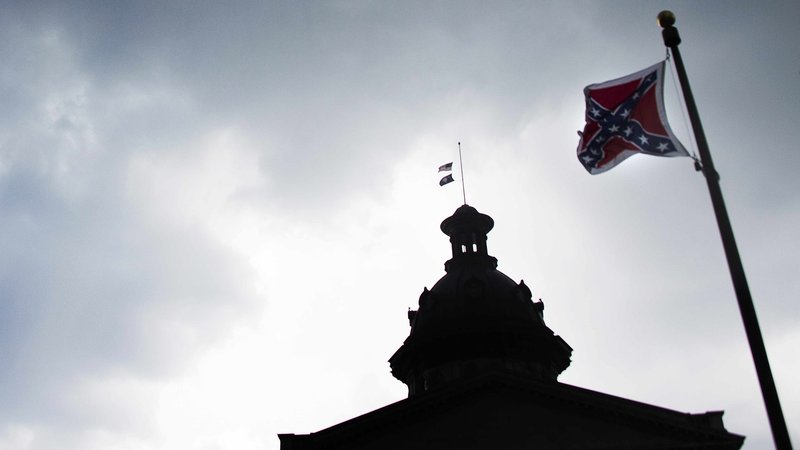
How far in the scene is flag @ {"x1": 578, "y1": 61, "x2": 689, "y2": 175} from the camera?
39.8 feet

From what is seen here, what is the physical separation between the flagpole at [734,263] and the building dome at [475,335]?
24796 millimetres

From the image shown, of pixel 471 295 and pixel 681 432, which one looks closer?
pixel 681 432

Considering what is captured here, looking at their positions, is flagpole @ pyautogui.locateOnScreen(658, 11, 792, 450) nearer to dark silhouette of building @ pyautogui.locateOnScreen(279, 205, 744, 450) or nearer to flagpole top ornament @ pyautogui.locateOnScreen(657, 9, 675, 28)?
flagpole top ornament @ pyautogui.locateOnScreen(657, 9, 675, 28)

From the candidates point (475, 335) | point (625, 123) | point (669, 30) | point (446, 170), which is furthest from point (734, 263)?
point (446, 170)

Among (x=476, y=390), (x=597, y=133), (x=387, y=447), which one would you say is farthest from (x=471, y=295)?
(x=597, y=133)

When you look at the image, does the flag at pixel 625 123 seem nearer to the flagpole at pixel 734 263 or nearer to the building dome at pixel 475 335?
the flagpole at pixel 734 263

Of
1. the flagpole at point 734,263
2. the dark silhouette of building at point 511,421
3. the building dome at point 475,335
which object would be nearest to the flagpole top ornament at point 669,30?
the flagpole at point 734,263

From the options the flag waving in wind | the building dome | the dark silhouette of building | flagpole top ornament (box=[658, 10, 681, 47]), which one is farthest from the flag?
the flag waving in wind

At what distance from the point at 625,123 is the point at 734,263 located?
13.2 ft

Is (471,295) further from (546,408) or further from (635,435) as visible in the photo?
(635,435)

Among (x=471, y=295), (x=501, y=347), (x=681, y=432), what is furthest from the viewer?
(x=471, y=295)

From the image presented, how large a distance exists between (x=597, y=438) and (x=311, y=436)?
12490 millimetres

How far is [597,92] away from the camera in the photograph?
13.5 metres

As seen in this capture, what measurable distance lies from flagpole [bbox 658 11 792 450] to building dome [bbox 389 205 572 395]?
81.4ft
